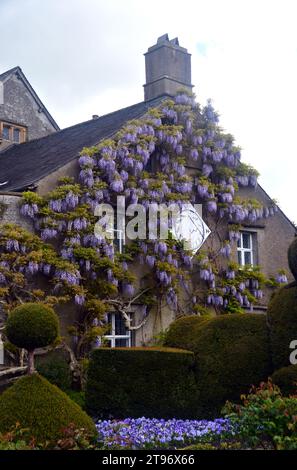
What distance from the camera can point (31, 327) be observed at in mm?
8430

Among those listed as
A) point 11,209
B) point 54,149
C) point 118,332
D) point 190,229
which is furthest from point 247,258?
point 11,209

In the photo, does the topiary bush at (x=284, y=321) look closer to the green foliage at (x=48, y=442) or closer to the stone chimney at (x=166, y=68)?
the green foliage at (x=48, y=442)

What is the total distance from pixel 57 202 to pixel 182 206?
370 cm

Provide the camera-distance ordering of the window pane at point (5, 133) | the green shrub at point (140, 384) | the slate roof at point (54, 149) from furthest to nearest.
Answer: the window pane at point (5, 133) → the slate roof at point (54, 149) → the green shrub at point (140, 384)

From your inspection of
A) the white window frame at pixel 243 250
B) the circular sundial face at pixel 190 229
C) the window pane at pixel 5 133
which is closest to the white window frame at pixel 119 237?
the circular sundial face at pixel 190 229

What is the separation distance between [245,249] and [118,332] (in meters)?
4.94

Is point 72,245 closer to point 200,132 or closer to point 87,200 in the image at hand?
point 87,200

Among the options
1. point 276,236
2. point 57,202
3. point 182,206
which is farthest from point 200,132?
point 57,202

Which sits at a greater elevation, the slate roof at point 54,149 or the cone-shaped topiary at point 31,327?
the slate roof at point 54,149

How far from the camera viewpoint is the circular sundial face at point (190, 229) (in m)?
17.7

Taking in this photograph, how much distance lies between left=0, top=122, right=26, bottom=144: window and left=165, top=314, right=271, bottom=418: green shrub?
48.8ft

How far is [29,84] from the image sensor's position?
25484mm

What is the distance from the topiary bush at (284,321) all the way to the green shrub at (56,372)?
18.2 feet

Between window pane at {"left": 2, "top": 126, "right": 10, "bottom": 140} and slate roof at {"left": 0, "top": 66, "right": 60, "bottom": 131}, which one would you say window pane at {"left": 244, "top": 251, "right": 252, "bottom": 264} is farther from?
slate roof at {"left": 0, "top": 66, "right": 60, "bottom": 131}
